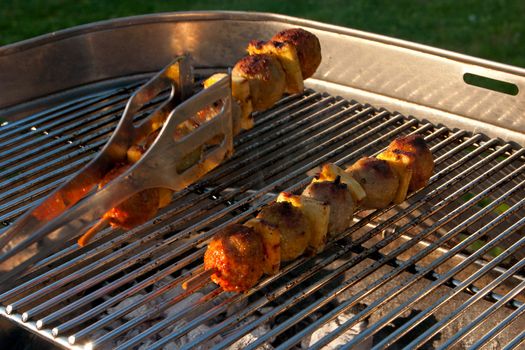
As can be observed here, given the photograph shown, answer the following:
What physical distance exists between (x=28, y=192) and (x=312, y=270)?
1.30m

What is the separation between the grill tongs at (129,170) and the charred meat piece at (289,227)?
10.8 inches

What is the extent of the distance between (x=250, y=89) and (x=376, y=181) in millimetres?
587

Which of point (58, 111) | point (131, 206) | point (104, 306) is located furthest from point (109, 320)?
point (58, 111)


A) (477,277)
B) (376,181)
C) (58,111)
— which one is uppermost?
(58,111)

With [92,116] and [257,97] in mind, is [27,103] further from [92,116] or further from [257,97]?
[257,97]

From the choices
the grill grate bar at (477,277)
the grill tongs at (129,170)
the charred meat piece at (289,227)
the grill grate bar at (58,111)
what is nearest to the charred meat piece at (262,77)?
the grill tongs at (129,170)

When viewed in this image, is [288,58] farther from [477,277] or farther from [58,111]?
[58,111]

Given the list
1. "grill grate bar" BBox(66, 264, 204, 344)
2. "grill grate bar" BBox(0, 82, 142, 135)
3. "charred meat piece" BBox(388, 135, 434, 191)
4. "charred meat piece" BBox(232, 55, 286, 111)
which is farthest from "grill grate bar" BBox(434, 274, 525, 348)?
"grill grate bar" BBox(0, 82, 142, 135)

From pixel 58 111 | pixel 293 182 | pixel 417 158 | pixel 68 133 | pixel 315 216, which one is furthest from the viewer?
pixel 58 111

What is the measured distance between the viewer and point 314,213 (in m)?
2.33

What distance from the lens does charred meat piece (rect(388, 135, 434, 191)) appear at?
2.59 meters

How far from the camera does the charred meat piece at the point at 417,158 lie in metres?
2.59

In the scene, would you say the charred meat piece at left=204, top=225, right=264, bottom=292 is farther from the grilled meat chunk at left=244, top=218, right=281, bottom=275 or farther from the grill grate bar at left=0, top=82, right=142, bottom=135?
the grill grate bar at left=0, top=82, right=142, bottom=135

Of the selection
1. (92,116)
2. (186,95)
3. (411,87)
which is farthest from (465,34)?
(186,95)
